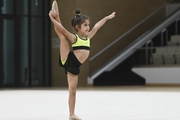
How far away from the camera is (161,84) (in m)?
22.6

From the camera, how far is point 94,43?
24.8m

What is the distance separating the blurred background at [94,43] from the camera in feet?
77.6

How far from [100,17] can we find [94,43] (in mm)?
1432

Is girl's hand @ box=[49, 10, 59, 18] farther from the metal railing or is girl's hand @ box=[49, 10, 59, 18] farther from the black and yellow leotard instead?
the metal railing

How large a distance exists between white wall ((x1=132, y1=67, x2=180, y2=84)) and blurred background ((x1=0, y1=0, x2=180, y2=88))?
0.08 meters

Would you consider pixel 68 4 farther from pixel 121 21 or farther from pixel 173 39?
pixel 173 39

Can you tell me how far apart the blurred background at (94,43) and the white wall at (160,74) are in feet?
0.25

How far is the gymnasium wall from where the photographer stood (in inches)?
966

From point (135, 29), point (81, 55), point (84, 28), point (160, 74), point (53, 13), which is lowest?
point (160, 74)
